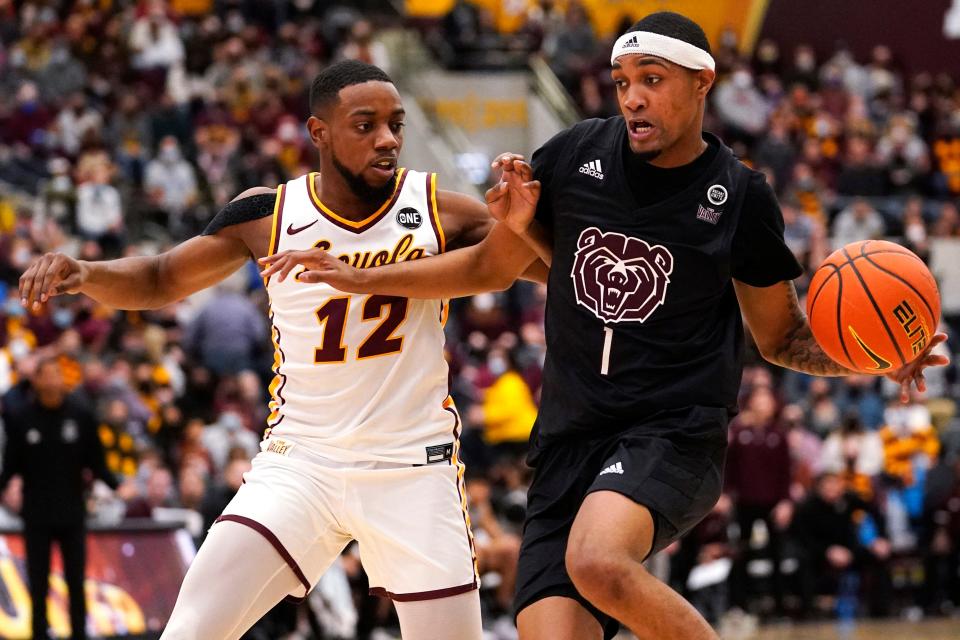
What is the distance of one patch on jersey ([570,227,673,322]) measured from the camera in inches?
215

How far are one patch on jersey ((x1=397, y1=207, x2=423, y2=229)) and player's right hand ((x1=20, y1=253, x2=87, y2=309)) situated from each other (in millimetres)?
1236

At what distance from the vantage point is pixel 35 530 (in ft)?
36.8

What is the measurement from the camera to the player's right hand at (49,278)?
18.1 feet

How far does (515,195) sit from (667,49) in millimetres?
758

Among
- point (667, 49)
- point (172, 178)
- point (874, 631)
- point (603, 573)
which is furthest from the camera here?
point (172, 178)

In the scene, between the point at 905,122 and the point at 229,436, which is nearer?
the point at 229,436

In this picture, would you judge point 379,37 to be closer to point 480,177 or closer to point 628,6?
point 480,177

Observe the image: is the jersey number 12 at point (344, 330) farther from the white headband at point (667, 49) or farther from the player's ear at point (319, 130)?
the white headband at point (667, 49)

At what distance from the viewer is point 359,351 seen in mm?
5887

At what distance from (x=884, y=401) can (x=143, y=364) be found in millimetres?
9249

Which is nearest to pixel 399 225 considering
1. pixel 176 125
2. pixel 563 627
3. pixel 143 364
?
pixel 563 627

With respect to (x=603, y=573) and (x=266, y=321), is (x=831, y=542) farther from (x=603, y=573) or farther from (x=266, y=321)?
(x=603, y=573)

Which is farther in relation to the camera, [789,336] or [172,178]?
[172,178]

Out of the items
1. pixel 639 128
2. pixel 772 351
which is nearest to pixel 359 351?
pixel 639 128
